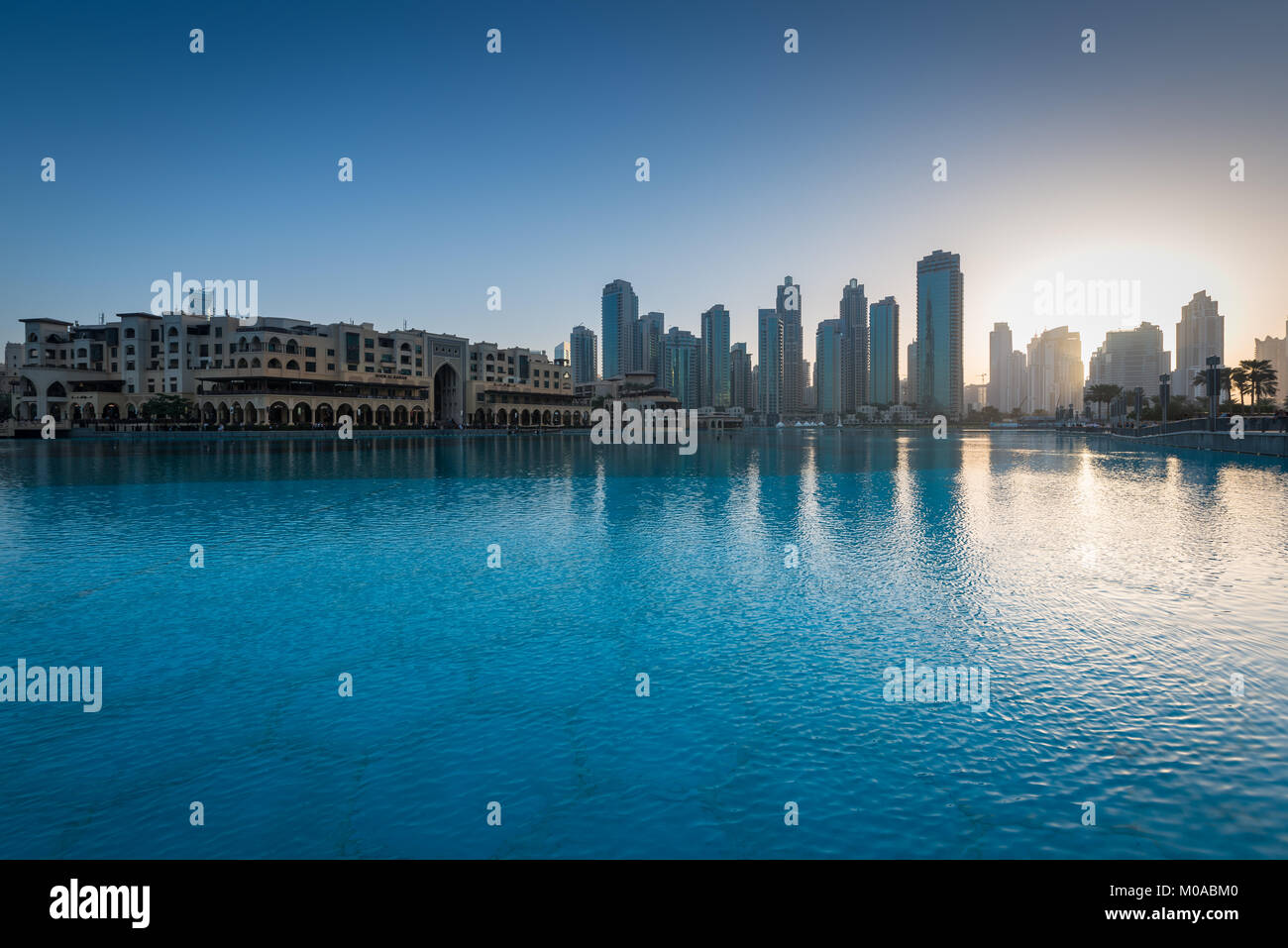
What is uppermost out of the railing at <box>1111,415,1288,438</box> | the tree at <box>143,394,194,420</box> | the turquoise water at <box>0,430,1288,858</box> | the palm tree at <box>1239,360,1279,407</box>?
the palm tree at <box>1239,360,1279,407</box>

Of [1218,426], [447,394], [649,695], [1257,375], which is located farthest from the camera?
[447,394]

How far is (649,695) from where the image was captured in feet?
31.6

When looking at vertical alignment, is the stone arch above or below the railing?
above

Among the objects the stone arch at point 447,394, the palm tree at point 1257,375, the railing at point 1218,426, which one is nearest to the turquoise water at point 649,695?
the railing at point 1218,426

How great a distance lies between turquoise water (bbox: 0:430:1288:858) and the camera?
6.51m

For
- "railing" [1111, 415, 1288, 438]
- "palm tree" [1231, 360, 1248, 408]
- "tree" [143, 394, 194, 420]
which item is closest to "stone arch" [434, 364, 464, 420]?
"tree" [143, 394, 194, 420]

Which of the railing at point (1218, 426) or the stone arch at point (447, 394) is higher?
the stone arch at point (447, 394)

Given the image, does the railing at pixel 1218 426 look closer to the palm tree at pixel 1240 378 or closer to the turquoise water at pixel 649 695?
the palm tree at pixel 1240 378

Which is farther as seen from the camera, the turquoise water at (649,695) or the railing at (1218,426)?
the railing at (1218,426)

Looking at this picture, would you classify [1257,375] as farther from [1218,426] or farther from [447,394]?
[447,394]

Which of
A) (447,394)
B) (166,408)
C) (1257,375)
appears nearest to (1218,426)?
(1257,375)

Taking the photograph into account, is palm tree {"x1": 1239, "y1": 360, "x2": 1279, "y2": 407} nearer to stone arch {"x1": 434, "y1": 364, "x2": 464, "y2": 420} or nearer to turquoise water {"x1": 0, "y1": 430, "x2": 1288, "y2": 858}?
turquoise water {"x1": 0, "y1": 430, "x2": 1288, "y2": 858}

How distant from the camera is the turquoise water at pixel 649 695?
6512 mm
